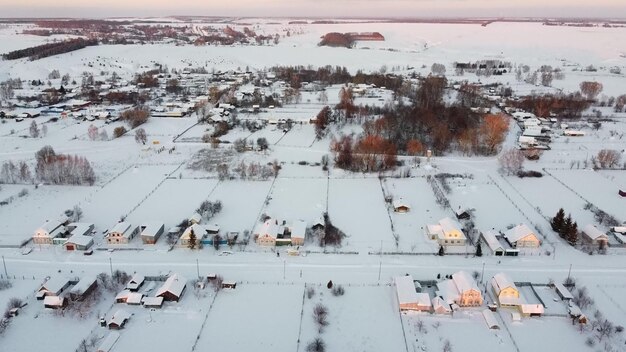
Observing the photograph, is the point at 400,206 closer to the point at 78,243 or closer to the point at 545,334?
the point at 545,334

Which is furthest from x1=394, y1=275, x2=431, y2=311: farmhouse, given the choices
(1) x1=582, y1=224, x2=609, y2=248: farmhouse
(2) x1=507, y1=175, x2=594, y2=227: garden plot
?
(2) x1=507, y1=175, x2=594, y2=227: garden plot

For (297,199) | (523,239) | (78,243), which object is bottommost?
(78,243)

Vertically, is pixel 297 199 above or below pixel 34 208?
above

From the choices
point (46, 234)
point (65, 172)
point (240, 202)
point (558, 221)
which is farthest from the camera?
point (65, 172)

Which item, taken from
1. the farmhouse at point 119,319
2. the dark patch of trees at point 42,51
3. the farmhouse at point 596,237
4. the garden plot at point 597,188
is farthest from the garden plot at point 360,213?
the dark patch of trees at point 42,51

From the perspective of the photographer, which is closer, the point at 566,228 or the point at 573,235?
the point at 573,235

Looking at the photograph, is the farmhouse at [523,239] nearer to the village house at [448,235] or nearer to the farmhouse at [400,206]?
the village house at [448,235]

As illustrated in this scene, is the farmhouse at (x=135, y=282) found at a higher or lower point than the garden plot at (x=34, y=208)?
higher

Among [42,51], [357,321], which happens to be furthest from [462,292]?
[42,51]
